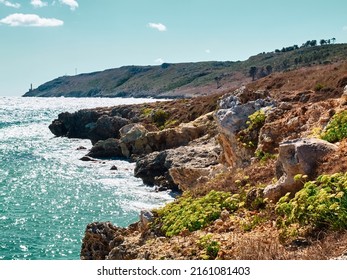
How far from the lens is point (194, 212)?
43.2 feet

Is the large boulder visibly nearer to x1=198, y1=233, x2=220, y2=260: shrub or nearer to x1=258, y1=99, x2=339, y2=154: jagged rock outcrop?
x1=258, y1=99, x2=339, y2=154: jagged rock outcrop

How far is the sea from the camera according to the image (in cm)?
2725

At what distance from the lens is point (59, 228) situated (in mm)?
30438

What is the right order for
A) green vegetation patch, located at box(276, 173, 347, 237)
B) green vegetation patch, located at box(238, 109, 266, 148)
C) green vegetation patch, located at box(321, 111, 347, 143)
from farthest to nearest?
green vegetation patch, located at box(238, 109, 266, 148) → green vegetation patch, located at box(321, 111, 347, 143) → green vegetation patch, located at box(276, 173, 347, 237)

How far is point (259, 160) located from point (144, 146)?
43.3 metres

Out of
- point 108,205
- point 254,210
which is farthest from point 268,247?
point 108,205

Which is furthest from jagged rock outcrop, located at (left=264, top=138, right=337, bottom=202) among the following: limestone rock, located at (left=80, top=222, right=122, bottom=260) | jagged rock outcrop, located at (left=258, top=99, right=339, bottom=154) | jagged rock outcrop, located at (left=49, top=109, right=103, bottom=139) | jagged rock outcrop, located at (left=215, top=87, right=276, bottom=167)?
jagged rock outcrop, located at (left=49, top=109, right=103, bottom=139)

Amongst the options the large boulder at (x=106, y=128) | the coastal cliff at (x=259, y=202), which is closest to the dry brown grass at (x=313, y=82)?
the coastal cliff at (x=259, y=202)

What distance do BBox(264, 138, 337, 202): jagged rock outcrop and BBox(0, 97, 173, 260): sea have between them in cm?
1589

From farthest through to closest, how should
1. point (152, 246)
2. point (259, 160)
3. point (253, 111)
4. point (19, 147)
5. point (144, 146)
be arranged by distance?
Answer: point (19, 147), point (144, 146), point (253, 111), point (259, 160), point (152, 246)

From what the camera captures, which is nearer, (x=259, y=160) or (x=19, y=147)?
(x=259, y=160)

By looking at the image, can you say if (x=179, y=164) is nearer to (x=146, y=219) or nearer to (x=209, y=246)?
(x=146, y=219)

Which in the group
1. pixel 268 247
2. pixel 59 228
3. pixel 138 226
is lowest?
pixel 59 228

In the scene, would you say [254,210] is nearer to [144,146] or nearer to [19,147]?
[144,146]
